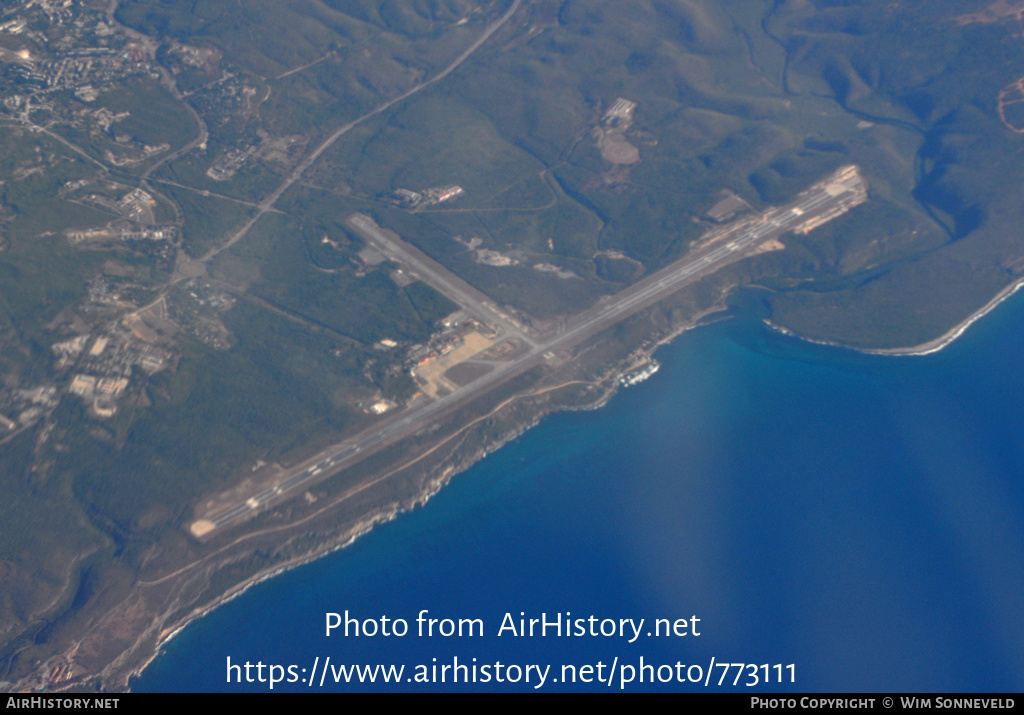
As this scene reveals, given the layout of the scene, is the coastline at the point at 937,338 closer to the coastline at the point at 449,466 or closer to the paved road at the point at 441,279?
the coastline at the point at 449,466

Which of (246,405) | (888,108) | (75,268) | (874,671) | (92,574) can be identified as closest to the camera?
(874,671)

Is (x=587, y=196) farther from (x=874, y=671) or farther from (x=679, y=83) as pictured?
(x=874, y=671)

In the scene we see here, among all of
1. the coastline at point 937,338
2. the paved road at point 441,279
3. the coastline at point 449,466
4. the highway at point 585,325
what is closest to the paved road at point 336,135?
the paved road at point 441,279

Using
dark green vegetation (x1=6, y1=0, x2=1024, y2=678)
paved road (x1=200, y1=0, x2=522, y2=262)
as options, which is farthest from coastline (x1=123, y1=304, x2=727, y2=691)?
paved road (x1=200, y1=0, x2=522, y2=262)

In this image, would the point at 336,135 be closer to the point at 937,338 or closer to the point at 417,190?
the point at 417,190
